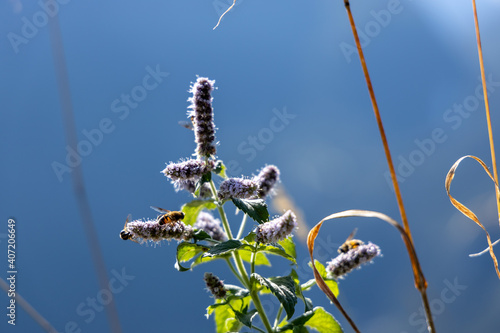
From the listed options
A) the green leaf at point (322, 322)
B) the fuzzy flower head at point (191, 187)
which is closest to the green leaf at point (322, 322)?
the green leaf at point (322, 322)

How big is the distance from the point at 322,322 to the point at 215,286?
0.50 feet

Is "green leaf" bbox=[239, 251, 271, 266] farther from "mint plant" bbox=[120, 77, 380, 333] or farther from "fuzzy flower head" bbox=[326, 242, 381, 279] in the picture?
"fuzzy flower head" bbox=[326, 242, 381, 279]

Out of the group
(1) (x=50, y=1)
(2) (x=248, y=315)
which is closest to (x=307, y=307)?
(2) (x=248, y=315)

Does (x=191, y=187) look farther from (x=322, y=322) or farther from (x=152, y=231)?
(x=322, y=322)

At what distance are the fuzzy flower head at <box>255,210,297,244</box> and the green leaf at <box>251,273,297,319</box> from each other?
0.06 m

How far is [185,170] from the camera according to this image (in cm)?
66

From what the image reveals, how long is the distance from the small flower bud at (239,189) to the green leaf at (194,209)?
0.13ft

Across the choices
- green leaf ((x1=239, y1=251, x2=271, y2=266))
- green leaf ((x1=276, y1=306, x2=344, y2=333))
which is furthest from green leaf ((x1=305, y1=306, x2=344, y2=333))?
green leaf ((x1=239, y1=251, x2=271, y2=266))

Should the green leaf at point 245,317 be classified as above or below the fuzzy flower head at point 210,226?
below

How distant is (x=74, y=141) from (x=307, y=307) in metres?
0.35

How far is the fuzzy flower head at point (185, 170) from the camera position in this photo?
65 centimetres

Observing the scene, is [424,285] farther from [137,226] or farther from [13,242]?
[13,242]

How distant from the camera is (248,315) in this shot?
0.62m

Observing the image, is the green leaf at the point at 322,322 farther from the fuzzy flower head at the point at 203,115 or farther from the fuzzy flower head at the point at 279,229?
the fuzzy flower head at the point at 203,115
